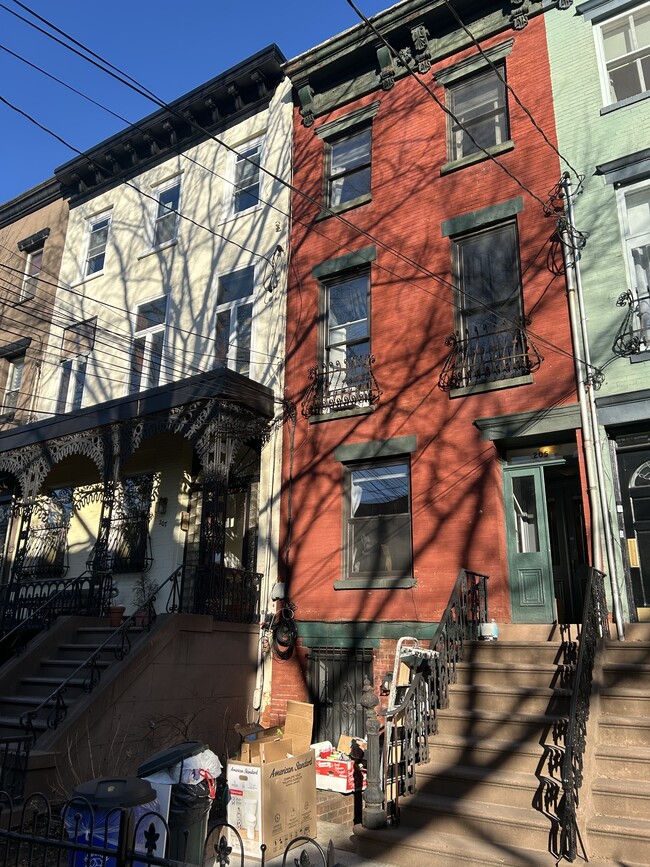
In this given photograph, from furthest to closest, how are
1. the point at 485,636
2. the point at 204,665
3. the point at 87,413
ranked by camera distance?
1. the point at 87,413
2. the point at 204,665
3. the point at 485,636

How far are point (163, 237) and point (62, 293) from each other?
12.7 feet

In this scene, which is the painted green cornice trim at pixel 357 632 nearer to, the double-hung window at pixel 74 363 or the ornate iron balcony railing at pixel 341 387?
the ornate iron balcony railing at pixel 341 387

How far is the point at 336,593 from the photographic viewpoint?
37.3 feet

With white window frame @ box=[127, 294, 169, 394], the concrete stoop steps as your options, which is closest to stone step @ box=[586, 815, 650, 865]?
the concrete stoop steps

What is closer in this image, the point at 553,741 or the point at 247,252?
the point at 553,741

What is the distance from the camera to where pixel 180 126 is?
56.3 ft

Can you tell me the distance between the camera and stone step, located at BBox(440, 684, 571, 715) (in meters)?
7.14

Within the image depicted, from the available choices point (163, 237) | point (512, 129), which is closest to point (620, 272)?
point (512, 129)

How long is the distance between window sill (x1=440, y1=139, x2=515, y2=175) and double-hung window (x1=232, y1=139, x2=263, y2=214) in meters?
5.01

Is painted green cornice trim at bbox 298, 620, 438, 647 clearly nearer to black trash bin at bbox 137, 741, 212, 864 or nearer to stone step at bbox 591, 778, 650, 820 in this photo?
stone step at bbox 591, 778, 650, 820

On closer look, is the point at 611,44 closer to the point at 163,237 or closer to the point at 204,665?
the point at 163,237

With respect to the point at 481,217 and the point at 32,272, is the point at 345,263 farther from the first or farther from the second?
the point at 32,272

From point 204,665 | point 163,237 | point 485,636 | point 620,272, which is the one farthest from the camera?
point 163,237

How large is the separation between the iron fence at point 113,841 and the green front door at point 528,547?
4.57 m
